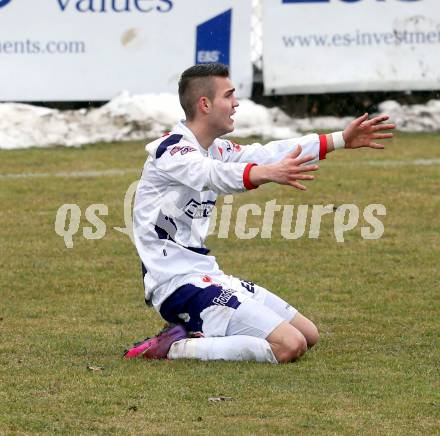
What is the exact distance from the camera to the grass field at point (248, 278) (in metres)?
5.83

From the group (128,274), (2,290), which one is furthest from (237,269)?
(2,290)

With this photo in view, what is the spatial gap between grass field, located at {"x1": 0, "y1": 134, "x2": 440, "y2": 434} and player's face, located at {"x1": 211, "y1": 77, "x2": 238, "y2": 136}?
125 cm

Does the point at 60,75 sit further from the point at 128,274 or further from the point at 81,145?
the point at 128,274

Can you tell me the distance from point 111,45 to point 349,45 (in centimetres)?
266

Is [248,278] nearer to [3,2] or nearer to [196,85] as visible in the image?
[196,85]

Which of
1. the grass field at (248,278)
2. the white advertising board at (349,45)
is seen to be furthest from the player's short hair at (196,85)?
the white advertising board at (349,45)

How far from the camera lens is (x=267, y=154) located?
24.2ft

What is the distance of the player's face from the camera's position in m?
7.10

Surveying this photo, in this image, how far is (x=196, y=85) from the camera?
7125 mm

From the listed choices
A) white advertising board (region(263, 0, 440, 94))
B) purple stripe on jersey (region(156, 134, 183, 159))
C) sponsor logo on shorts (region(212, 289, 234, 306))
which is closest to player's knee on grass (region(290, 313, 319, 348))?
sponsor logo on shorts (region(212, 289, 234, 306))

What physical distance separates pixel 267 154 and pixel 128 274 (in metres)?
2.53

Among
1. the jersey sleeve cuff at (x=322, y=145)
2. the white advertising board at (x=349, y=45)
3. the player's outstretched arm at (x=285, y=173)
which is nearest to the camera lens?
the player's outstretched arm at (x=285, y=173)

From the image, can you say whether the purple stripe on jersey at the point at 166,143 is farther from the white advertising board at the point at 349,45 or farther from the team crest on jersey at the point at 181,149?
the white advertising board at the point at 349,45

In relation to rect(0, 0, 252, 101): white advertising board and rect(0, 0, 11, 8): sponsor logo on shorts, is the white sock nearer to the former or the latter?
rect(0, 0, 252, 101): white advertising board
